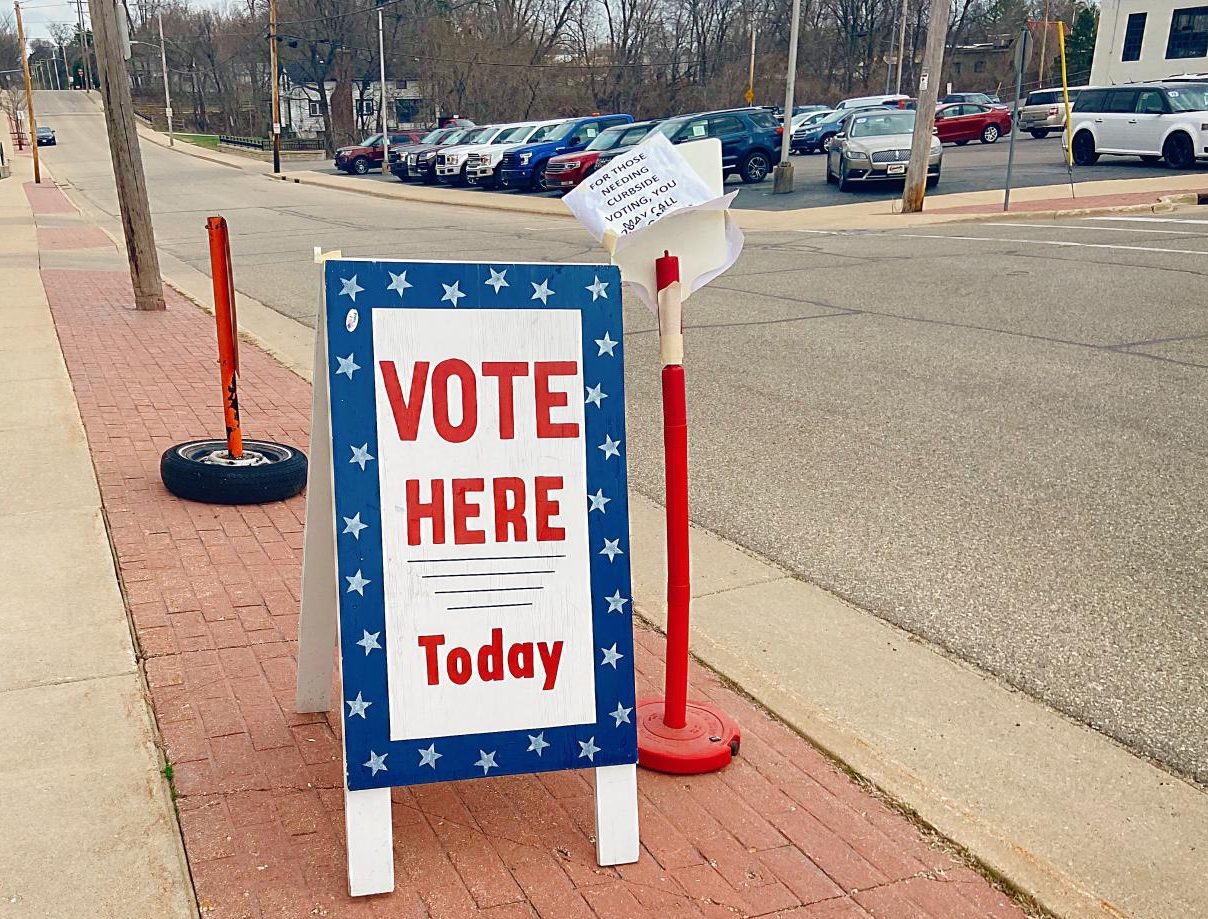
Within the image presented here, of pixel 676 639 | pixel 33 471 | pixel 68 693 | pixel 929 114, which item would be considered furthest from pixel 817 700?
pixel 929 114

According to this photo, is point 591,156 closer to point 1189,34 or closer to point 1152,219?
point 1152,219

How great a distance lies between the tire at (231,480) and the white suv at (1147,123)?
1039 inches

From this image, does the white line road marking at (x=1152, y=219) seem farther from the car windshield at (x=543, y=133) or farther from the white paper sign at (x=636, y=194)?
the car windshield at (x=543, y=133)

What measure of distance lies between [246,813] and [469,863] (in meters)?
0.65

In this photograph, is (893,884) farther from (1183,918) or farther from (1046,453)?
(1046,453)

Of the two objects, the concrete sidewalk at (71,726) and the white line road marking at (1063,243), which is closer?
the concrete sidewalk at (71,726)

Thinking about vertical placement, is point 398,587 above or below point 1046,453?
above

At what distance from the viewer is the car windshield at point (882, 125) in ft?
86.9

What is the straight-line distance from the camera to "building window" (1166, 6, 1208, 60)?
5009cm

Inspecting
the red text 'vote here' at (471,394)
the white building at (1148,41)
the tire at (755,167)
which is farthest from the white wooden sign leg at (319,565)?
the white building at (1148,41)

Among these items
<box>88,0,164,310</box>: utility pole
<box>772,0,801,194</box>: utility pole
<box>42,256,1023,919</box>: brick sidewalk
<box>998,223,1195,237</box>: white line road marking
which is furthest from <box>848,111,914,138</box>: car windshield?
<box>42,256,1023,919</box>: brick sidewalk

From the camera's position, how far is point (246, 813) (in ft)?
10.1

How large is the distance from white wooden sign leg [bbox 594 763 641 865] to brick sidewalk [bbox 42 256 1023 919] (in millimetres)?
46

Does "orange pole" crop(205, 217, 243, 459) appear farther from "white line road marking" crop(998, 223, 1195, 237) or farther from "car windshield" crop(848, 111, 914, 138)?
"car windshield" crop(848, 111, 914, 138)
